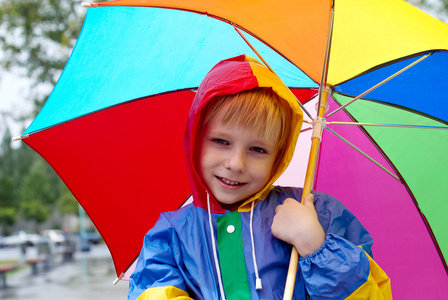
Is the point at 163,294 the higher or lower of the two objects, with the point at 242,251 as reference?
lower

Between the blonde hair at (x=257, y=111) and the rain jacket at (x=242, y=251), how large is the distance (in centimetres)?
4

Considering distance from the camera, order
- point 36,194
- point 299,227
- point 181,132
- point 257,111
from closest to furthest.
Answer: point 299,227
point 257,111
point 181,132
point 36,194

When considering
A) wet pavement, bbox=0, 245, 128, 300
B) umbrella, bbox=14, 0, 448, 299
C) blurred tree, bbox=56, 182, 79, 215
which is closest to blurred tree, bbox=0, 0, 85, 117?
wet pavement, bbox=0, 245, 128, 300

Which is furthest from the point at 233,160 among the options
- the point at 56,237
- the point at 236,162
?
the point at 56,237

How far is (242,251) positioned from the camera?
2.09 m

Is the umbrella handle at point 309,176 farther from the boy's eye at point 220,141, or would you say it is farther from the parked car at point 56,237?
the parked car at point 56,237

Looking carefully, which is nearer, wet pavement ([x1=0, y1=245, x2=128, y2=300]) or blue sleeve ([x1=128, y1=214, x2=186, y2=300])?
blue sleeve ([x1=128, y1=214, x2=186, y2=300])

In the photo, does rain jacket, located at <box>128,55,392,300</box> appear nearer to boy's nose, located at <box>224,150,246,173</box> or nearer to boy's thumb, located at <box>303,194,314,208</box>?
boy's thumb, located at <box>303,194,314,208</box>

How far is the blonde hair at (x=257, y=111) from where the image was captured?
2.11 m

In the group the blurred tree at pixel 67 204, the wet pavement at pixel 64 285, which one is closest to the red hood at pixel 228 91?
the wet pavement at pixel 64 285

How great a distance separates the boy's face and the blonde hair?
0.07 feet

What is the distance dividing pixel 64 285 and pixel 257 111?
12.5 metres

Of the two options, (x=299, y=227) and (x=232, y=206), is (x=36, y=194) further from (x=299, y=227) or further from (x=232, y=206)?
(x=299, y=227)

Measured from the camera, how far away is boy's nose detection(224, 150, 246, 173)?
2082mm
